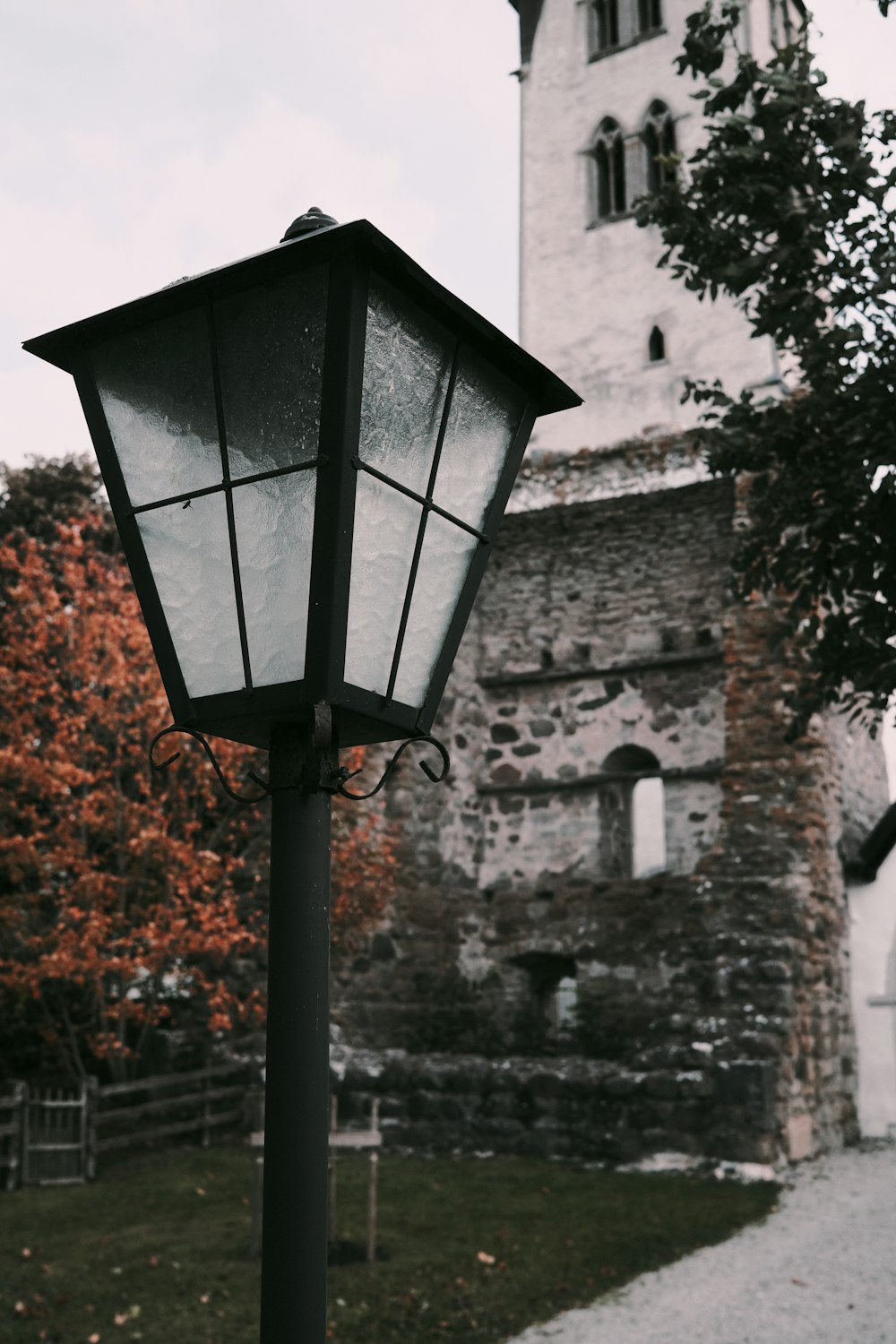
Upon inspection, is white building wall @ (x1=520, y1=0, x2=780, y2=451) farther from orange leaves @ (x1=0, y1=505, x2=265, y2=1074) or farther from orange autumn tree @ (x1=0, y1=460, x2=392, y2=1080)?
orange leaves @ (x1=0, y1=505, x2=265, y2=1074)

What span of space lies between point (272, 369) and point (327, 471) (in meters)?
0.22

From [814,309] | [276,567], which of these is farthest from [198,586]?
[814,309]

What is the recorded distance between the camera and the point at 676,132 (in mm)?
15812

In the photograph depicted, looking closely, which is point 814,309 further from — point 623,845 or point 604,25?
point 604,25

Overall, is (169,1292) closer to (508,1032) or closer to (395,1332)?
A: (395,1332)

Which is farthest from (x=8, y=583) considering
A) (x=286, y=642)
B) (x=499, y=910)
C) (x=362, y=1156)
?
(x=286, y=642)

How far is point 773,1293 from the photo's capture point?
682cm

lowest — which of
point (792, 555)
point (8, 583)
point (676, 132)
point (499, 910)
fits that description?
point (499, 910)

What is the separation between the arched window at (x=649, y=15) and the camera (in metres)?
16.6

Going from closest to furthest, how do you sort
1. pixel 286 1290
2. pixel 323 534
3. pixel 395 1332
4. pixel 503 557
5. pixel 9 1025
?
pixel 286 1290 → pixel 323 534 → pixel 395 1332 → pixel 9 1025 → pixel 503 557

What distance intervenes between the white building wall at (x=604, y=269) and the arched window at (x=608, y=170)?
13 centimetres

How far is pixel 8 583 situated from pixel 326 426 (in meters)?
14.4

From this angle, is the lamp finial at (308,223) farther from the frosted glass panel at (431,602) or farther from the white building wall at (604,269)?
the white building wall at (604,269)

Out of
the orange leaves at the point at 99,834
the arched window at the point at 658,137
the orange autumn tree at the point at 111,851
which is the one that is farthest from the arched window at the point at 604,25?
the orange leaves at the point at 99,834
